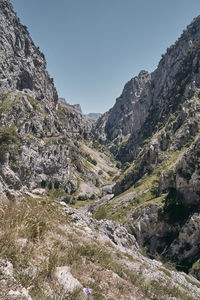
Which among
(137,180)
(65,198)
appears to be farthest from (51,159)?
(137,180)

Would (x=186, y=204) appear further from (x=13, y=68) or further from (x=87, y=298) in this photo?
(x=13, y=68)

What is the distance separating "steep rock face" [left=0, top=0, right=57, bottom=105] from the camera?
5340 inches

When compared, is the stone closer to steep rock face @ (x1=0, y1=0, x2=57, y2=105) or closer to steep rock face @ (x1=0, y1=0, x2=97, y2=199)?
steep rock face @ (x1=0, y1=0, x2=97, y2=199)

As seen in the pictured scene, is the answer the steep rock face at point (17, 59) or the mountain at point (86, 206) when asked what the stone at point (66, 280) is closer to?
the mountain at point (86, 206)

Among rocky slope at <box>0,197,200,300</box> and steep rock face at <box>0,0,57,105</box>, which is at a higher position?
steep rock face at <box>0,0,57,105</box>

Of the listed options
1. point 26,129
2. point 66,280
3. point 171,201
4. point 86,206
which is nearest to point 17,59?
point 26,129

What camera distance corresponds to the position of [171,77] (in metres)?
184

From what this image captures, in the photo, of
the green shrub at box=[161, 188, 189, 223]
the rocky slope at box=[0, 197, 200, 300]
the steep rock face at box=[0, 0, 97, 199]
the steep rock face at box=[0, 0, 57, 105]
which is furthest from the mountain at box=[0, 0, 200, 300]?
the steep rock face at box=[0, 0, 57, 105]

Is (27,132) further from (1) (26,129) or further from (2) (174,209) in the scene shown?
(2) (174,209)

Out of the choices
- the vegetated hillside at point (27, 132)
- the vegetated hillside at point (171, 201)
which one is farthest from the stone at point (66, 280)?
the vegetated hillside at point (27, 132)

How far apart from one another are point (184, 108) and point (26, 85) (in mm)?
134695

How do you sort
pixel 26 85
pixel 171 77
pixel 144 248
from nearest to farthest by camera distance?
pixel 144 248 < pixel 26 85 < pixel 171 77

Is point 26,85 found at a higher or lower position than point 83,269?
higher

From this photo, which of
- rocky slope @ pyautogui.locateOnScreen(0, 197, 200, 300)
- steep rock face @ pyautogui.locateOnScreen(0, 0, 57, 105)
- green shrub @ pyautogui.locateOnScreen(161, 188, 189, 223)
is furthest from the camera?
steep rock face @ pyautogui.locateOnScreen(0, 0, 57, 105)
